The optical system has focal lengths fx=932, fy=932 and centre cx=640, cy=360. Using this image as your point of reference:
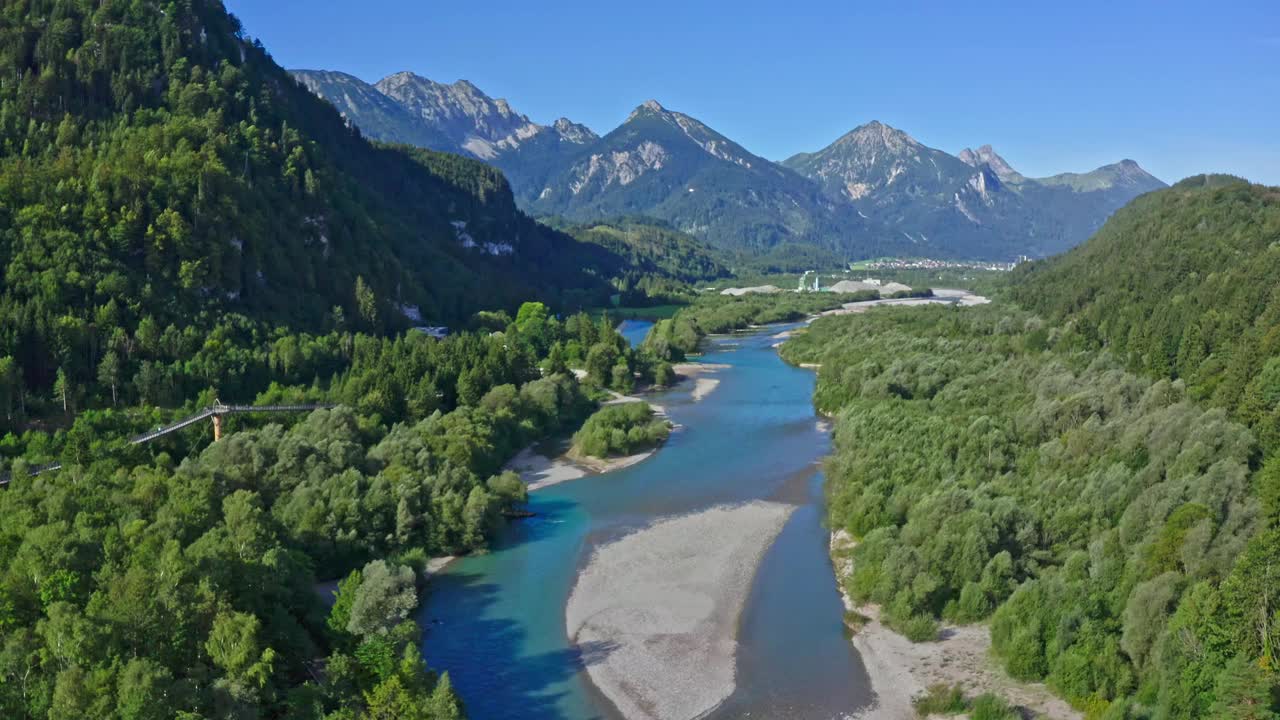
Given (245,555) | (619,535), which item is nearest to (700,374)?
(619,535)

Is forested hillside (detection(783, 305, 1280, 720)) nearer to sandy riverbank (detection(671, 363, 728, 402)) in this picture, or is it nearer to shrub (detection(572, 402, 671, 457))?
shrub (detection(572, 402, 671, 457))

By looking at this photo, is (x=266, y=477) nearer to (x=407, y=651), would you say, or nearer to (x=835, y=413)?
(x=407, y=651)

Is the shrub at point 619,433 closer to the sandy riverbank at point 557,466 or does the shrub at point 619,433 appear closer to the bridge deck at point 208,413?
the sandy riverbank at point 557,466

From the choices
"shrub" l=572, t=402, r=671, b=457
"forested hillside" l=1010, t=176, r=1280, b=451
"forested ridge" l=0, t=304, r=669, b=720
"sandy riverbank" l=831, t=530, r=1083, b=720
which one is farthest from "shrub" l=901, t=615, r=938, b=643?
"shrub" l=572, t=402, r=671, b=457

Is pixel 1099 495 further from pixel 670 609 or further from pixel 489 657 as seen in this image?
pixel 489 657

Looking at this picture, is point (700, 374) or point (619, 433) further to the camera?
point (700, 374)
